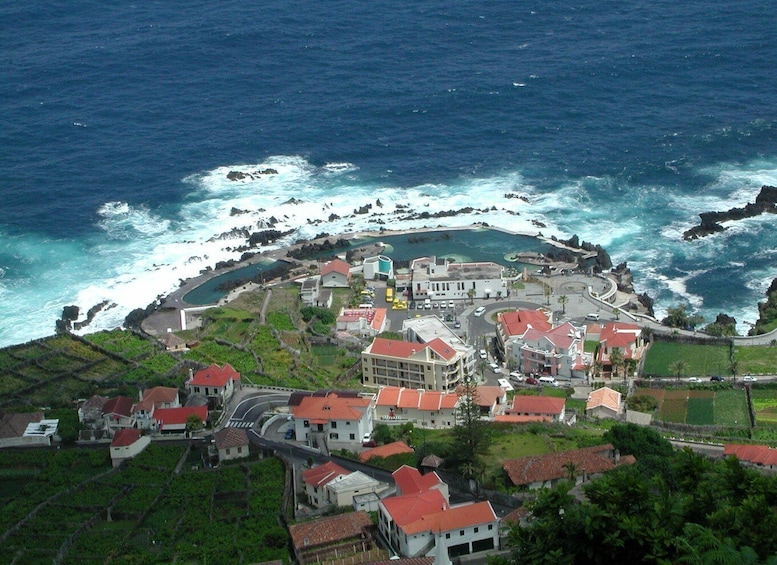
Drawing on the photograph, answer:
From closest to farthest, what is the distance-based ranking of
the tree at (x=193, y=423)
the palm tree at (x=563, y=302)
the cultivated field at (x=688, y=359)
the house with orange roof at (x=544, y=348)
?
the tree at (x=193, y=423) → the cultivated field at (x=688, y=359) → the house with orange roof at (x=544, y=348) → the palm tree at (x=563, y=302)

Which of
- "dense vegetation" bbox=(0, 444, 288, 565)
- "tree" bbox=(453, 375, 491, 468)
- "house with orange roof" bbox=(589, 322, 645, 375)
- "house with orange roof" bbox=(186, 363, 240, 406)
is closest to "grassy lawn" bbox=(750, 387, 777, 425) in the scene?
"house with orange roof" bbox=(589, 322, 645, 375)

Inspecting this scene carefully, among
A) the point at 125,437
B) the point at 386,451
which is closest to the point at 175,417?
the point at 125,437

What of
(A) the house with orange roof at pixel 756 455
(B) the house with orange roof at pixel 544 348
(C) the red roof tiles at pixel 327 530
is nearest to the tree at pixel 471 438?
(C) the red roof tiles at pixel 327 530

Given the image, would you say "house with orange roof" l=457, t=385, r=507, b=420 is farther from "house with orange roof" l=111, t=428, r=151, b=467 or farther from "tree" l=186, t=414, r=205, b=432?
"house with orange roof" l=111, t=428, r=151, b=467

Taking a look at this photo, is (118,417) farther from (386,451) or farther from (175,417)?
(386,451)

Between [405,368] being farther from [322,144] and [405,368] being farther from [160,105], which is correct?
[160,105]

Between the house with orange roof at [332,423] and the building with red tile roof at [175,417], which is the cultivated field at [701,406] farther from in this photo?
the building with red tile roof at [175,417]

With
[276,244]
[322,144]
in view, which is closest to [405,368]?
[276,244]
